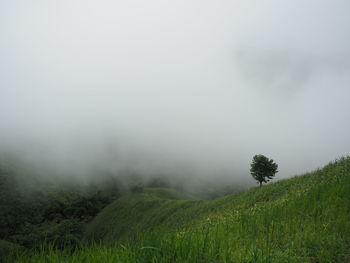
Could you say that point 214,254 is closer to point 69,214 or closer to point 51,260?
point 51,260

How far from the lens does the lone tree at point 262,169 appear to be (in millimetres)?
48250

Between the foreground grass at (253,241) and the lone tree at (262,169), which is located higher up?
the lone tree at (262,169)

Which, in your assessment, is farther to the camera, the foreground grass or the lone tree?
the lone tree

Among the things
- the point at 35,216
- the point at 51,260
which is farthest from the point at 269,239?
the point at 35,216

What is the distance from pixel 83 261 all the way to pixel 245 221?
589cm

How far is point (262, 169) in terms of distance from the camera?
48438 millimetres

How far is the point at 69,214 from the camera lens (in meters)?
185

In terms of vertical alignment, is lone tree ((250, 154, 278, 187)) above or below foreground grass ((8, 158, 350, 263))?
above

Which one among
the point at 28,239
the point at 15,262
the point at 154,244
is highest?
the point at 154,244

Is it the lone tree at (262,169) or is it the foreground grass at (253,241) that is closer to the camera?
the foreground grass at (253,241)

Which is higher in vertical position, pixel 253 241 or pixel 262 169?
pixel 262 169

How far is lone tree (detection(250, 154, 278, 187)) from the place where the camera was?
48.2m

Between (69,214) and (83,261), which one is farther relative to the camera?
(69,214)

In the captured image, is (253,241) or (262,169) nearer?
(253,241)
